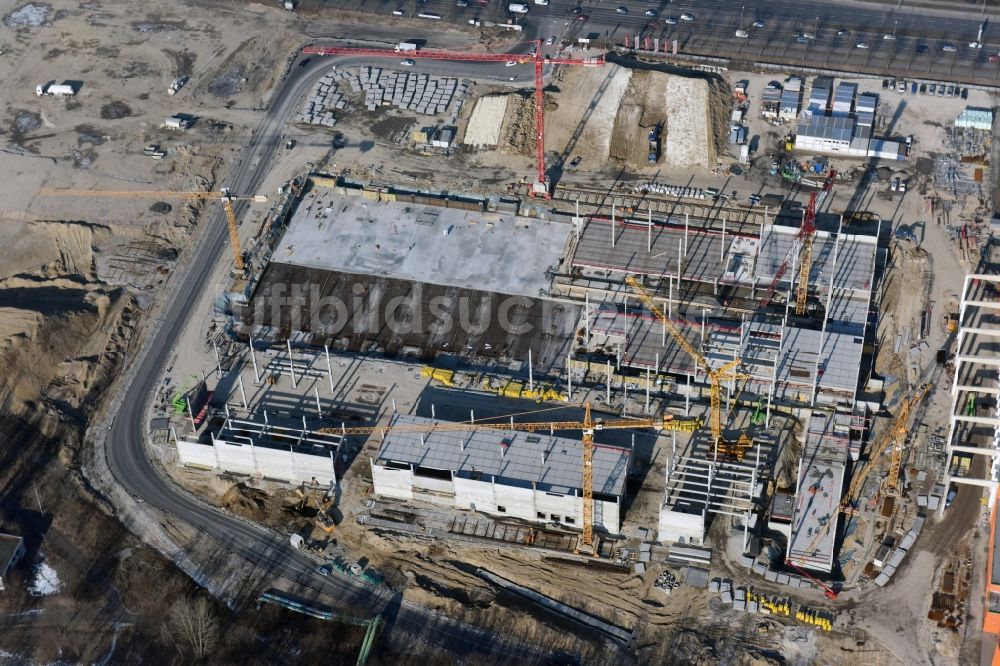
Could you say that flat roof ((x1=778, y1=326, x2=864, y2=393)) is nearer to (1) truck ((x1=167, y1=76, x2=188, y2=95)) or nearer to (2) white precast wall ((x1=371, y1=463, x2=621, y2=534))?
(2) white precast wall ((x1=371, y1=463, x2=621, y2=534))

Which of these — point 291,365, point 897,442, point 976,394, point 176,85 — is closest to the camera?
point 897,442

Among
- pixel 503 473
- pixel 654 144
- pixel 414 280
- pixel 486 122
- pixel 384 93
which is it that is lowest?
pixel 503 473

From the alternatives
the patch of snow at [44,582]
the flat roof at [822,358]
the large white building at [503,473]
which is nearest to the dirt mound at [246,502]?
the large white building at [503,473]

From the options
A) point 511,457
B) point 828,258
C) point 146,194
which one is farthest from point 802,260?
point 146,194

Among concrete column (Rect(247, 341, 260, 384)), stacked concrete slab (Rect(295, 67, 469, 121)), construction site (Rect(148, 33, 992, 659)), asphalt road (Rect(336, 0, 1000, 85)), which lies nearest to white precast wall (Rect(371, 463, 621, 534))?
construction site (Rect(148, 33, 992, 659))

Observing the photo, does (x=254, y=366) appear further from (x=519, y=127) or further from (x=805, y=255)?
(x=805, y=255)

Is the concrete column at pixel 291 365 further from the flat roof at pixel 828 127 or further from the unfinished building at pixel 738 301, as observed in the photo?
the flat roof at pixel 828 127
